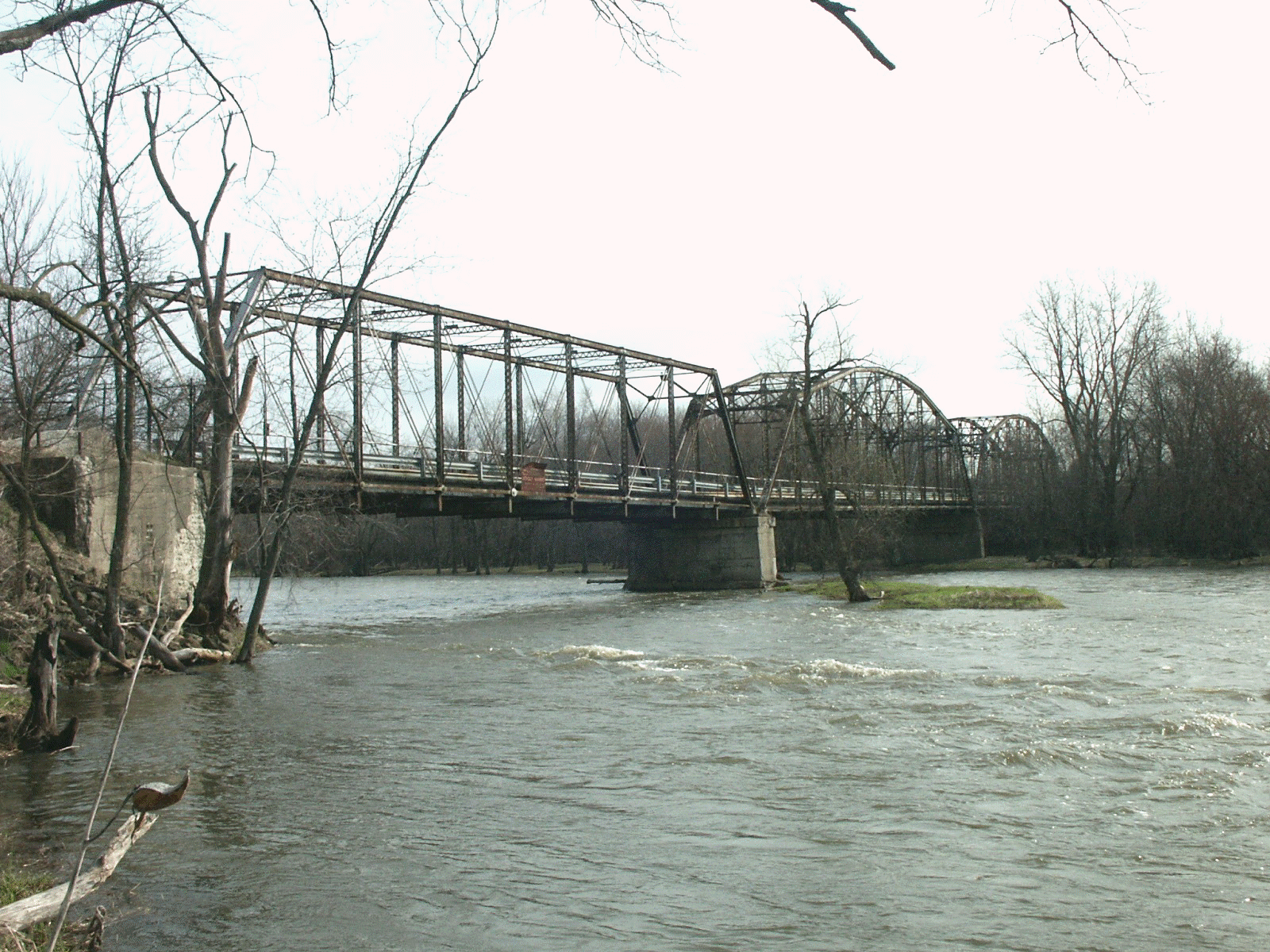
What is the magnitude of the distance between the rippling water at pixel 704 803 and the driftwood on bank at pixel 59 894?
2.59 ft

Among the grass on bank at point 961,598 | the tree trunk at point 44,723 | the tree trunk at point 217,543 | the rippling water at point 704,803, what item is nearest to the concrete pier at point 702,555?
the grass on bank at point 961,598

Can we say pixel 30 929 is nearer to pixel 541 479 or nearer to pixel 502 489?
pixel 502 489

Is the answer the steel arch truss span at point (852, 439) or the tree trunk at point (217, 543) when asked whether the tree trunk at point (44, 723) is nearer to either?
the tree trunk at point (217, 543)

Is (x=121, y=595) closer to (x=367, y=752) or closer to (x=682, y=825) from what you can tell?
(x=367, y=752)

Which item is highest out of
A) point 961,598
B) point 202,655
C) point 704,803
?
point 202,655

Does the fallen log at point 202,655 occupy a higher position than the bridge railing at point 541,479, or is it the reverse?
the bridge railing at point 541,479

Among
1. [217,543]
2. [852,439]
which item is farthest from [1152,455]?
[217,543]

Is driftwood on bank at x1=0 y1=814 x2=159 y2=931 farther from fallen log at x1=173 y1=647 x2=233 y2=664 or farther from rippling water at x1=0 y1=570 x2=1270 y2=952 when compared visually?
fallen log at x1=173 y1=647 x2=233 y2=664

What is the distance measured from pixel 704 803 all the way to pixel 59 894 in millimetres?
5109

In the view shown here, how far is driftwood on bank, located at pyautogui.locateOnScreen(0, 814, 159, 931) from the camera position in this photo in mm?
5090

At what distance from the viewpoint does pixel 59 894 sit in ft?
18.0

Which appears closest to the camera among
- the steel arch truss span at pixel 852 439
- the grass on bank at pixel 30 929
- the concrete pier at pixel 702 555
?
the grass on bank at pixel 30 929

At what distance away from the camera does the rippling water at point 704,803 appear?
256 inches

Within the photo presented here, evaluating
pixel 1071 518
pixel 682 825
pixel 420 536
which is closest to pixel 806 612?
pixel 682 825
